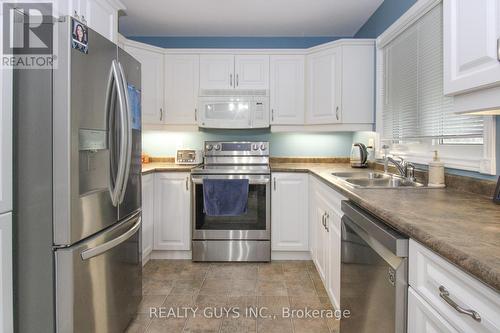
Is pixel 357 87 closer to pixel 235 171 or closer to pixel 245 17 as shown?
pixel 245 17

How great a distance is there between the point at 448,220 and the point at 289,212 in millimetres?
2145

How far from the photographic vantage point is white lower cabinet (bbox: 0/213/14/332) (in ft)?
4.22

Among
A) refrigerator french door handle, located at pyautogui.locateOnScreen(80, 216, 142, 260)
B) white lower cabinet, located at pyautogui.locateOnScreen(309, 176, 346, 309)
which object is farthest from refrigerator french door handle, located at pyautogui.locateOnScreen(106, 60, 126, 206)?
white lower cabinet, located at pyautogui.locateOnScreen(309, 176, 346, 309)

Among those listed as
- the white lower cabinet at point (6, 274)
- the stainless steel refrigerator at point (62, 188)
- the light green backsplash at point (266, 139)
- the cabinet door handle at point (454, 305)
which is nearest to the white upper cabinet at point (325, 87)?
the light green backsplash at point (266, 139)

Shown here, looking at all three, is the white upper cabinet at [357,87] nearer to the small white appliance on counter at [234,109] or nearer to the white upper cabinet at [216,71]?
the small white appliance on counter at [234,109]

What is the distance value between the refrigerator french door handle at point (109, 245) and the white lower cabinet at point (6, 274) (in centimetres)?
27

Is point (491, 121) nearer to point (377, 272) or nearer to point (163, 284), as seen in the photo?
point (377, 272)

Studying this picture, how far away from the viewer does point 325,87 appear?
3.27m

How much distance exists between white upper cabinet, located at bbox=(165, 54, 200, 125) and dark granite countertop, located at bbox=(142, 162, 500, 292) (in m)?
2.16

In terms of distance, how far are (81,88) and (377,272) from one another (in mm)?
1464

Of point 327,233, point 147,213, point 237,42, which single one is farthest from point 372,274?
point 237,42

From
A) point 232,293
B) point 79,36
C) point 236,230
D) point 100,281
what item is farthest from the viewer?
point 236,230

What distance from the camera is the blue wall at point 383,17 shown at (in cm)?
248

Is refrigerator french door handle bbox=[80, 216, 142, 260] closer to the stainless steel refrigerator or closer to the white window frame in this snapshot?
the stainless steel refrigerator
